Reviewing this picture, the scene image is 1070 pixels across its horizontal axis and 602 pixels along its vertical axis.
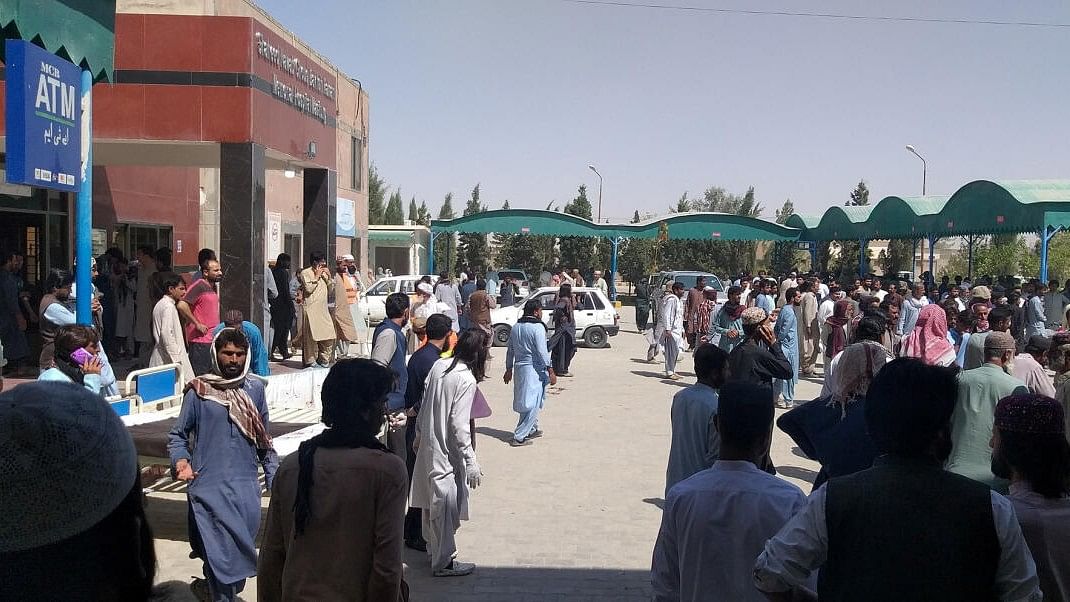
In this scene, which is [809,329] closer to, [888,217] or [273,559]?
[273,559]

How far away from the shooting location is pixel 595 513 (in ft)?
24.6

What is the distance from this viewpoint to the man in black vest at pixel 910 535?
2.29m

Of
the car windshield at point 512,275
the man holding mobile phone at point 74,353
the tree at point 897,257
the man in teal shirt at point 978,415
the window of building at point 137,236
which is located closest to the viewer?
the man in teal shirt at point 978,415

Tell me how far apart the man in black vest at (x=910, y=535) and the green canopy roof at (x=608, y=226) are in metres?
33.6

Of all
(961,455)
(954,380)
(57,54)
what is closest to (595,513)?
(961,455)

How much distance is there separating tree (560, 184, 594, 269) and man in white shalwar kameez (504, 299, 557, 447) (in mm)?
43303

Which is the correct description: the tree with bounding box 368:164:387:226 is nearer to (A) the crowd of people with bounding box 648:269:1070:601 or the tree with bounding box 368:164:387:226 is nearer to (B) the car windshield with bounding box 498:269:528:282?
(B) the car windshield with bounding box 498:269:528:282

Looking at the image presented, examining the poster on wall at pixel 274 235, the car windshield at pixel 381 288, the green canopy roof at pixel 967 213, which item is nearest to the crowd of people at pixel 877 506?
the green canopy roof at pixel 967 213

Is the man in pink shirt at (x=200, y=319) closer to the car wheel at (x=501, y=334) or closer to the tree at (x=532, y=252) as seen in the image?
the car wheel at (x=501, y=334)

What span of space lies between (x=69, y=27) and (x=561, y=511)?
18.5 feet

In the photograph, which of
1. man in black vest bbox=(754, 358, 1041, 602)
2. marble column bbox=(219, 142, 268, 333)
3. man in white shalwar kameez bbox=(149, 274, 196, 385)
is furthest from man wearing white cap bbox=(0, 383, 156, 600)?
marble column bbox=(219, 142, 268, 333)

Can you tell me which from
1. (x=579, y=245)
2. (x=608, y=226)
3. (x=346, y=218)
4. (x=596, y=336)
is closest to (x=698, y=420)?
(x=596, y=336)

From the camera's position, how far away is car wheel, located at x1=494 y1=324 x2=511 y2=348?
21.5 metres

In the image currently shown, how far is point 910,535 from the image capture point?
229cm
